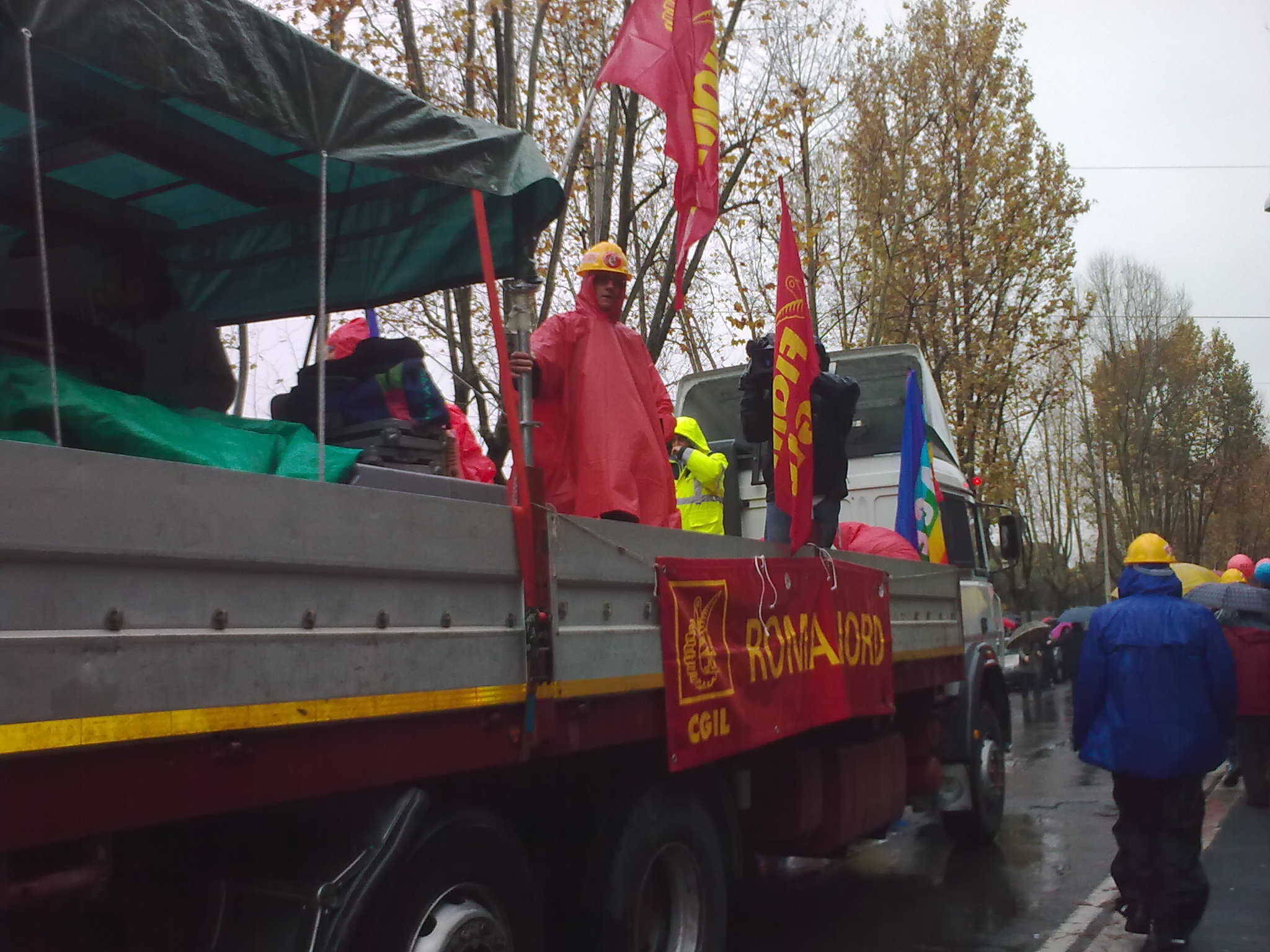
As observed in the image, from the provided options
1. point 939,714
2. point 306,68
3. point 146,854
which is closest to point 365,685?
point 146,854

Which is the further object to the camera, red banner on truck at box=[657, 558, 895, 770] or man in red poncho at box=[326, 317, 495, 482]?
man in red poncho at box=[326, 317, 495, 482]

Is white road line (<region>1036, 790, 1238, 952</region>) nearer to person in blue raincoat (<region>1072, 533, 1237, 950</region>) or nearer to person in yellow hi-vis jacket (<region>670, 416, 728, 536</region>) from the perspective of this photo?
person in blue raincoat (<region>1072, 533, 1237, 950</region>)

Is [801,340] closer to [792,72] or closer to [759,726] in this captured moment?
[759,726]

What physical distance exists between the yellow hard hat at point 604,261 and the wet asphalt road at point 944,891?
3244 millimetres

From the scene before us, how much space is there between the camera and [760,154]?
46.0ft

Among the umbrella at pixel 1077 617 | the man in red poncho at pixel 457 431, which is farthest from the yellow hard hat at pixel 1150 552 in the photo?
the umbrella at pixel 1077 617

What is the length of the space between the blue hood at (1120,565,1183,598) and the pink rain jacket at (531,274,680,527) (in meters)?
2.38

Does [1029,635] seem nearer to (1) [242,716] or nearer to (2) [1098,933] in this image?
(2) [1098,933]

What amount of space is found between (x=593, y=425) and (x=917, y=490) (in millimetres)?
3773

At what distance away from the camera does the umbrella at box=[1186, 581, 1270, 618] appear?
9273 millimetres

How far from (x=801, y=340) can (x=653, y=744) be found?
6.61 feet

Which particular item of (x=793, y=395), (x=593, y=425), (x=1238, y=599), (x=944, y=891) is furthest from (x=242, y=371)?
(x=1238, y=599)

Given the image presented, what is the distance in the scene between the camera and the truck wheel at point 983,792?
7684 millimetres

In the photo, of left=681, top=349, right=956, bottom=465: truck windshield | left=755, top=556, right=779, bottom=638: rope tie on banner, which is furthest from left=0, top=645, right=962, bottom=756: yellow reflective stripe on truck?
left=681, top=349, right=956, bottom=465: truck windshield
